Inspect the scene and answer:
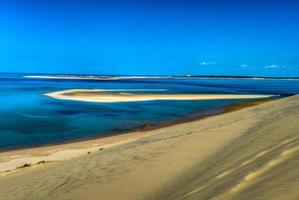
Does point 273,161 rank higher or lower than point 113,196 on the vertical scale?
higher

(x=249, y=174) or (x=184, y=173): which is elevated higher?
(x=249, y=174)

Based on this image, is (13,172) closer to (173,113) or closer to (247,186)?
A: (247,186)

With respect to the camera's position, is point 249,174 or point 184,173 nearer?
point 249,174

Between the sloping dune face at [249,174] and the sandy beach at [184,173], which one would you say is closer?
the sloping dune face at [249,174]

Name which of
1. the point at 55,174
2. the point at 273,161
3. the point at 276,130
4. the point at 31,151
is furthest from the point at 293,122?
the point at 31,151

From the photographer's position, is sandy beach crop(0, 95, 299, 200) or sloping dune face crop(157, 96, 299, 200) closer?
sloping dune face crop(157, 96, 299, 200)

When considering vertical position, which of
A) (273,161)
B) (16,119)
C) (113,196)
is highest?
(16,119)

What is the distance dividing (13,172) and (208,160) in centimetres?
607

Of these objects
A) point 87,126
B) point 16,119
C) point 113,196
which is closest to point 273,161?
point 113,196

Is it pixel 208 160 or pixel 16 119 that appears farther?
pixel 16 119

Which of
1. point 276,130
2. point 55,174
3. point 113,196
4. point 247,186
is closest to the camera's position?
point 247,186

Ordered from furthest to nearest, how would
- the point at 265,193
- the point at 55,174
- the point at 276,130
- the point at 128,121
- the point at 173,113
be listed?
the point at 173,113, the point at 128,121, the point at 276,130, the point at 55,174, the point at 265,193

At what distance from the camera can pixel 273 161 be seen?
6367mm

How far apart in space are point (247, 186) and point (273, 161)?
4.09 ft
